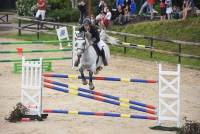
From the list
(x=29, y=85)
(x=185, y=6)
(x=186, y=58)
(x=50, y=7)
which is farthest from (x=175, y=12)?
(x=29, y=85)

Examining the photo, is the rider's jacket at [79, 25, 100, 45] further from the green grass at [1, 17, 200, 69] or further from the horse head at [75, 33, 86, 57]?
the green grass at [1, 17, 200, 69]

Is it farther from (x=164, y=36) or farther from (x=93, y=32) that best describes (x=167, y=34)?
(x=93, y=32)

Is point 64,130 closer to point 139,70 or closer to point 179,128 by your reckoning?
point 179,128

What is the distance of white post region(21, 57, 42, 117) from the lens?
15117 mm

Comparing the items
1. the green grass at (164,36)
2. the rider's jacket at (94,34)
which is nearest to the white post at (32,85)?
the rider's jacket at (94,34)

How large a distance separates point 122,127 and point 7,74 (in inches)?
335

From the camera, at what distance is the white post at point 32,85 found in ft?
49.6

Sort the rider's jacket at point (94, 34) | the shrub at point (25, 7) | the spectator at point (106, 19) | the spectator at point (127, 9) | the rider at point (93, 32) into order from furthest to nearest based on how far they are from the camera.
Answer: the shrub at point (25, 7) < the spectator at point (127, 9) < the spectator at point (106, 19) < the rider's jacket at point (94, 34) < the rider at point (93, 32)

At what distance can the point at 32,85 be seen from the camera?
49.9 ft

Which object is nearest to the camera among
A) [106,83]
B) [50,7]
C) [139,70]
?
[106,83]

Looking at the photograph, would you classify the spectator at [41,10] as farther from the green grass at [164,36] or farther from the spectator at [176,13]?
the spectator at [176,13]

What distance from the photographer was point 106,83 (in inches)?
830

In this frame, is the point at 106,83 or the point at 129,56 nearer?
the point at 106,83

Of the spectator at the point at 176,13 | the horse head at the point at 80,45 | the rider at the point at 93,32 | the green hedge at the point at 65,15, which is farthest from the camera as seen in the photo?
the green hedge at the point at 65,15
